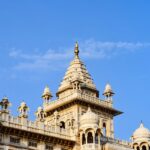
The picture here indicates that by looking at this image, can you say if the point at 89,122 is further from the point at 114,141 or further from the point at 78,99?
the point at 78,99

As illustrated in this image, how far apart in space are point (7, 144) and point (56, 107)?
18785mm

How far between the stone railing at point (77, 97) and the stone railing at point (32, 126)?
8680 millimetres

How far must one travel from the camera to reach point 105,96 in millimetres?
80250

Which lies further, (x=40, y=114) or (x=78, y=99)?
(x=78, y=99)

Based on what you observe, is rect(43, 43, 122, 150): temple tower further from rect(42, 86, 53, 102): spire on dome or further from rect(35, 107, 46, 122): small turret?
rect(35, 107, 46, 122): small turret

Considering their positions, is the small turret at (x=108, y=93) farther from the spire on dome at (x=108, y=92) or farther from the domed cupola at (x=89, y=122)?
the domed cupola at (x=89, y=122)

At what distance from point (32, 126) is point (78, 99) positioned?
43.8ft

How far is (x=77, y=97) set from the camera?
72.9m

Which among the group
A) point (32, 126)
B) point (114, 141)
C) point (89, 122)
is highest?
point (89, 122)

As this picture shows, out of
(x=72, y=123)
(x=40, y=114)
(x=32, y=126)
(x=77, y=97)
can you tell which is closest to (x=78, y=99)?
(x=77, y=97)

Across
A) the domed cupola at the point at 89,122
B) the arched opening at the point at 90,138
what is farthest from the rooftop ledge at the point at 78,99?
the arched opening at the point at 90,138

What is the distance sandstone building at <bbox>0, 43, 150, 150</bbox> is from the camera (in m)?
59.8

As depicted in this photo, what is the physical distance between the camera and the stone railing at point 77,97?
241ft

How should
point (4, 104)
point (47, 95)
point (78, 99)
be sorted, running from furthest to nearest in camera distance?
1. point (47, 95)
2. point (78, 99)
3. point (4, 104)
